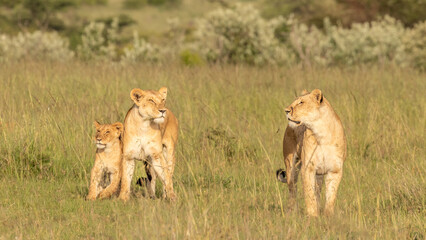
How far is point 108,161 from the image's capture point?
6582mm

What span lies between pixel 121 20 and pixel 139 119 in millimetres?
64176

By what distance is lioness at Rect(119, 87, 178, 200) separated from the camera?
247 inches

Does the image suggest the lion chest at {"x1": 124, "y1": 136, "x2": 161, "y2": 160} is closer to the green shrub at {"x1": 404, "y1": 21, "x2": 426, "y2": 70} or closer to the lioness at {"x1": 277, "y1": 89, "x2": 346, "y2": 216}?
the lioness at {"x1": 277, "y1": 89, "x2": 346, "y2": 216}

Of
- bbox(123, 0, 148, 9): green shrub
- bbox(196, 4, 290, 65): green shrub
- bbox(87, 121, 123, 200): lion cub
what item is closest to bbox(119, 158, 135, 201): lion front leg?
bbox(87, 121, 123, 200): lion cub

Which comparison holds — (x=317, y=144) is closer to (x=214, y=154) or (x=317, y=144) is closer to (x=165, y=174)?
(x=165, y=174)

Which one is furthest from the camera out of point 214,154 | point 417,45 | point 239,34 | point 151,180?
point 239,34

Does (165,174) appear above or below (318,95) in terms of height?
below

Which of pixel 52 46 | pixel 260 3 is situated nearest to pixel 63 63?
pixel 52 46

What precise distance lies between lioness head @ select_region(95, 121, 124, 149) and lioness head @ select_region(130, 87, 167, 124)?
32 centimetres

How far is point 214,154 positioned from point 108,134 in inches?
57.1

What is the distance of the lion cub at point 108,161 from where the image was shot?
6.51 meters

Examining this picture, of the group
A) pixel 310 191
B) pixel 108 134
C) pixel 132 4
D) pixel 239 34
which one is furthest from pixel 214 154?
pixel 132 4

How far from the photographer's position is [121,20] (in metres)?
69.2

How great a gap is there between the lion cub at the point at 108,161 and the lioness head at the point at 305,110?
5.46 feet
